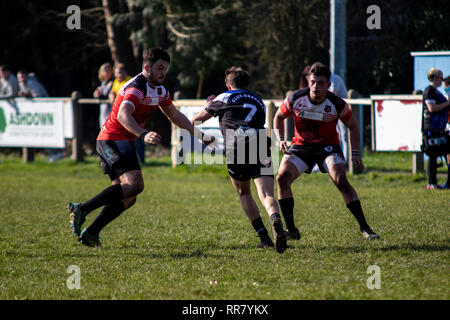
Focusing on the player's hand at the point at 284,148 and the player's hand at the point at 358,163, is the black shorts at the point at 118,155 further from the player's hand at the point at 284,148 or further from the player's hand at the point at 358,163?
Result: the player's hand at the point at 358,163

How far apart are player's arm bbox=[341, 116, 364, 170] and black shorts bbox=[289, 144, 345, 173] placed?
0.44 feet

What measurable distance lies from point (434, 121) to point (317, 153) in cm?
440

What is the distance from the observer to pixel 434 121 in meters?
11.0

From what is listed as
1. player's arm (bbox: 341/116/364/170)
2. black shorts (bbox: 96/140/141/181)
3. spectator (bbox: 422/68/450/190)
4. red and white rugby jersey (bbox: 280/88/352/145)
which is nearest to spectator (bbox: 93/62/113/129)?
spectator (bbox: 422/68/450/190)

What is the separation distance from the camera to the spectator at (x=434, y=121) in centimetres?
1077

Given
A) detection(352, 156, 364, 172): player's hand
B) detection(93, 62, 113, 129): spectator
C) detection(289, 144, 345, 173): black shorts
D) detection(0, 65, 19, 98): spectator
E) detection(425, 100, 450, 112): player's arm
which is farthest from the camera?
detection(0, 65, 19, 98): spectator

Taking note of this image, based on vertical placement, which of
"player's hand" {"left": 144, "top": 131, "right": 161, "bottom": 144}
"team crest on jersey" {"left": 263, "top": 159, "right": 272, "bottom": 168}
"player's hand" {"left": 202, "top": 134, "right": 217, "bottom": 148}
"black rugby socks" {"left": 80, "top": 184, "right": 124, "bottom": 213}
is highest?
"player's hand" {"left": 144, "top": 131, "right": 161, "bottom": 144}

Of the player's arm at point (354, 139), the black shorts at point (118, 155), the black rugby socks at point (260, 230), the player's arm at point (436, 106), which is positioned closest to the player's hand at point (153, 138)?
the black shorts at point (118, 155)

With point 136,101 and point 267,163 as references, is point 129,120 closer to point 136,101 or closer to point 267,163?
point 136,101

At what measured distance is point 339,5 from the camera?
13.9 metres

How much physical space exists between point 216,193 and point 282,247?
5.46 m

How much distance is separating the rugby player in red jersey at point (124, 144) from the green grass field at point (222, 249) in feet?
1.25

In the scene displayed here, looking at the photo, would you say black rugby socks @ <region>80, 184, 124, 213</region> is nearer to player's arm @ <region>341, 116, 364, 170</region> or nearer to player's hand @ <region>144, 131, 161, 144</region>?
player's hand @ <region>144, 131, 161, 144</region>

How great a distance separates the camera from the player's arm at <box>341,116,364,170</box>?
7.20 m
